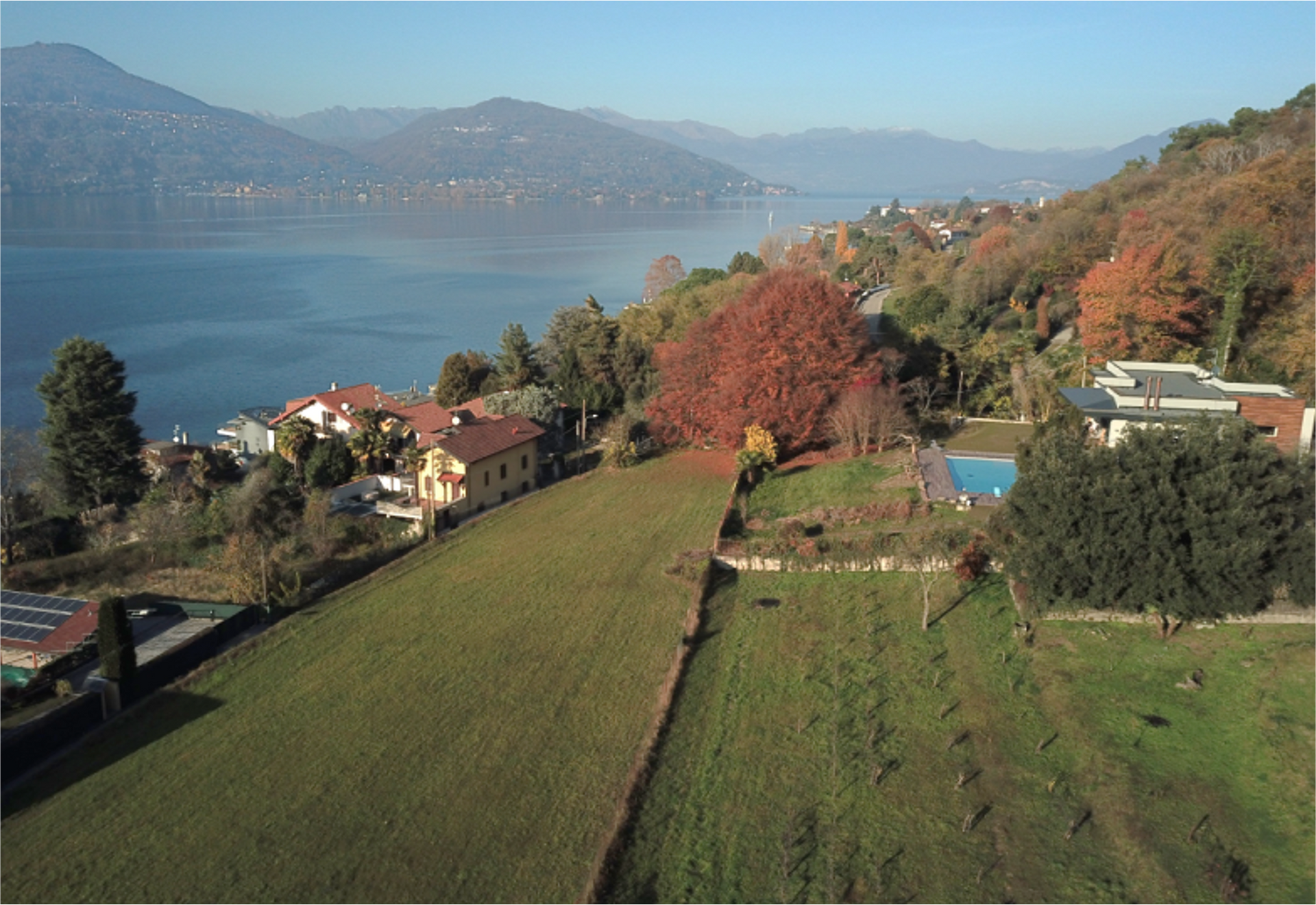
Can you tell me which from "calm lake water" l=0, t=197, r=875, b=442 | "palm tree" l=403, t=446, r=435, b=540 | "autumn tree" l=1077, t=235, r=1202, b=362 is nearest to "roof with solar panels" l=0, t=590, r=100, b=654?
"palm tree" l=403, t=446, r=435, b=540

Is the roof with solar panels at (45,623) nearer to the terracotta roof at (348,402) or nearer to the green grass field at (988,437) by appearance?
the terracotta roof at (348,402)

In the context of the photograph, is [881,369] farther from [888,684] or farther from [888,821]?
[888,821]

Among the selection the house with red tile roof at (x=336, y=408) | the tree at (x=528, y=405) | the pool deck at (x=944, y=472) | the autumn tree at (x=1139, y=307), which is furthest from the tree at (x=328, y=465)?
the autumn tree at (x=1139, y=307)

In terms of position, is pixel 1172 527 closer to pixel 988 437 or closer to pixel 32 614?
pixel 988 437

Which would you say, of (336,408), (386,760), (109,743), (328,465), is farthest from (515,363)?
(386,760)

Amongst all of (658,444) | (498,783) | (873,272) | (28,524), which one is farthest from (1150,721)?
(873,272)

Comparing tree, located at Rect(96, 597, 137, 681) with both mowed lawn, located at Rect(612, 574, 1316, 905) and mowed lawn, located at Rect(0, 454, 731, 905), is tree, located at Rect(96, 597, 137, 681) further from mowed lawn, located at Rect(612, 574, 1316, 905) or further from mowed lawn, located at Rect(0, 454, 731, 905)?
mowed lawn, located at Rect(612, 574, 1316, 905)
